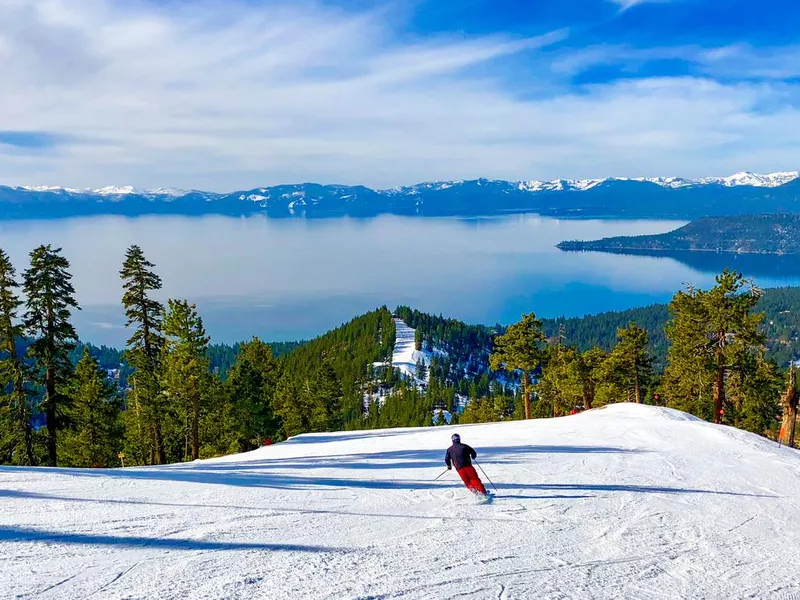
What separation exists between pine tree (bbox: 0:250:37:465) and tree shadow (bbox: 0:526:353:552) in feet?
68.4

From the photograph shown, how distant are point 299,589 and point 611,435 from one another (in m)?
18.1

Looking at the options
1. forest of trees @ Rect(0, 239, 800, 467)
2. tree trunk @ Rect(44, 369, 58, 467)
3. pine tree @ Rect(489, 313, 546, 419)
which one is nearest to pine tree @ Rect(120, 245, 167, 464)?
forest of trees @ Rect(0, 239, 800, 467)

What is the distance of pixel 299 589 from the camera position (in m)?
7.40

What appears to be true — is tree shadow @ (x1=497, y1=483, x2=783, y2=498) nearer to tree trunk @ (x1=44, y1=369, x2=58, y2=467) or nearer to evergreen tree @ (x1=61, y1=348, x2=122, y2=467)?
tree trunk @ (x1=44, y1=369, x2=58, y2=467)

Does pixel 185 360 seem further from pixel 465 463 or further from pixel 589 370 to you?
pixel 589 370

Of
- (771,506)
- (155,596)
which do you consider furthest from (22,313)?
(771,506)

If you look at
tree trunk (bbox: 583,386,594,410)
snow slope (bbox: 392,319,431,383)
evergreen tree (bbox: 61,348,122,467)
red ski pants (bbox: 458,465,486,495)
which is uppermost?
red ski pants (bbox: 458,465,486,495)

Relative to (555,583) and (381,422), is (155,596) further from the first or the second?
(381,422)

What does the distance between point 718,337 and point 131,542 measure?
36.6 meters

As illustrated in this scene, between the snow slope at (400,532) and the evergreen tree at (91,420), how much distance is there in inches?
1026

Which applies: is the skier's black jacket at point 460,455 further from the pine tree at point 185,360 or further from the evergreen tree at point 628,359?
the evergreen tree at point 628,359

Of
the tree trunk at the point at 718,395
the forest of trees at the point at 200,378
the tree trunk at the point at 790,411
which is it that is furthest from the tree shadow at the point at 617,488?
the tree trunk at the point at 718,395

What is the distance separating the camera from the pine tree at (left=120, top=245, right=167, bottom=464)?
33.1 m

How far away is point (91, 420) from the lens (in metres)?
37.7
